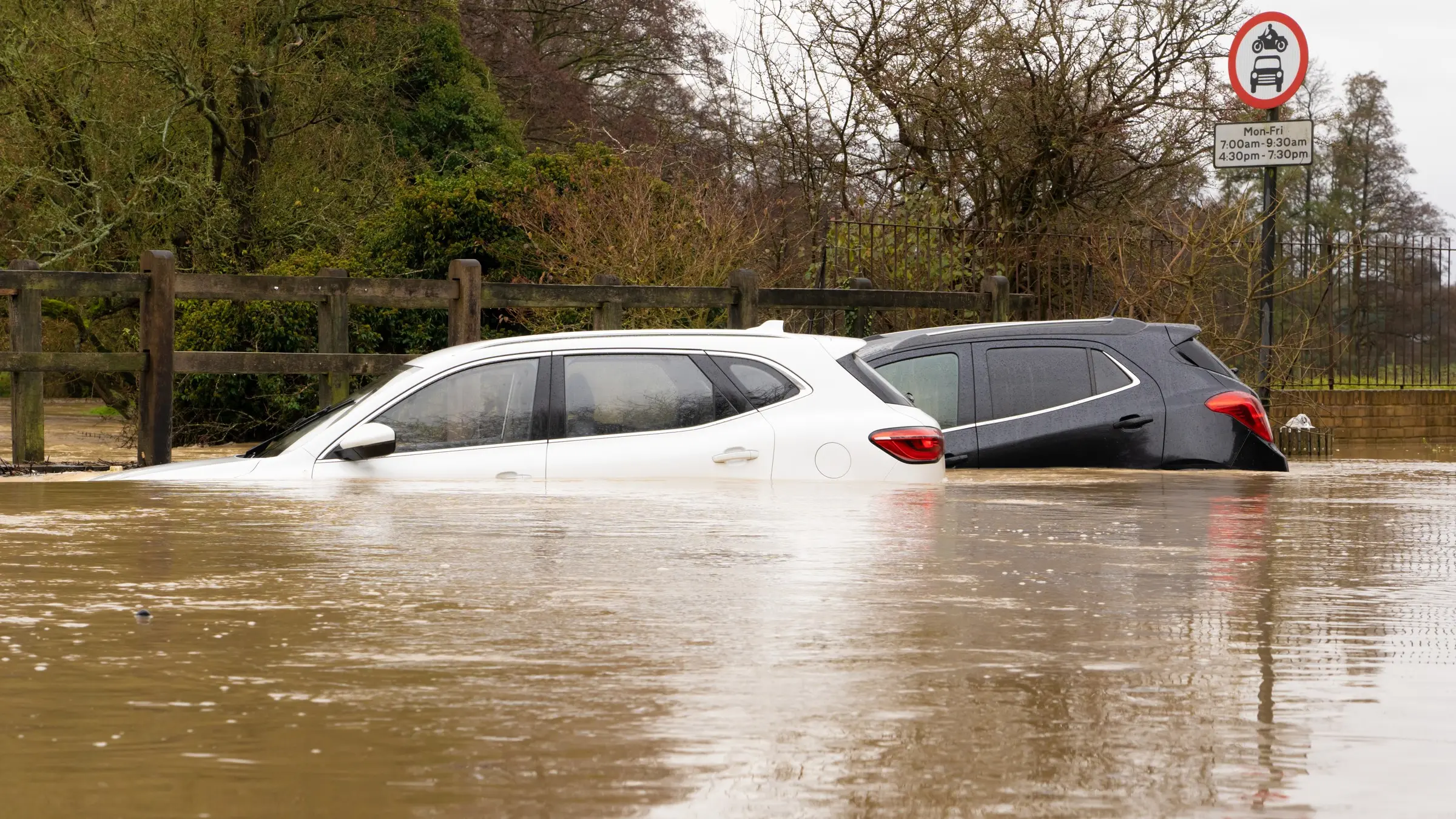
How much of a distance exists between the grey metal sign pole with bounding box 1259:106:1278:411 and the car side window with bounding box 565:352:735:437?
34.0 feet

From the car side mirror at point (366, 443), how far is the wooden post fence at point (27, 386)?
4880 mm

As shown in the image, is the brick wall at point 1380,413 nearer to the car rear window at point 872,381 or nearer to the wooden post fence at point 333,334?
the wooden post fence at point 333,334

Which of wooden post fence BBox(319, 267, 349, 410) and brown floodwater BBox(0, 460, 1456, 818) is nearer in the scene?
brown floodwater BBox(0, 460, 1456, 818)

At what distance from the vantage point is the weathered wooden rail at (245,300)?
497 inches

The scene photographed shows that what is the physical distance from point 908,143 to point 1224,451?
1427 centimetres

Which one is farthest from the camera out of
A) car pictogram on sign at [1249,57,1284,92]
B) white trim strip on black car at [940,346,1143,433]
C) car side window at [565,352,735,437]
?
car pictogram on sign at [1249,57,1284,92]

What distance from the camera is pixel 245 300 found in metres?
13.5

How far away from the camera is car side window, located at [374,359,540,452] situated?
8820mm

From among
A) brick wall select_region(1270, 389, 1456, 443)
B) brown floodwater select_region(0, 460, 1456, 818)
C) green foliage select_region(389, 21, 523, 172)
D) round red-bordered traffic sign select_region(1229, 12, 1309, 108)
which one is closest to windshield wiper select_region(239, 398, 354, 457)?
brown floodwater select_region(0, 460, 1456, 818)

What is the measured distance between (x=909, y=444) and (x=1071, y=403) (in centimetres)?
230

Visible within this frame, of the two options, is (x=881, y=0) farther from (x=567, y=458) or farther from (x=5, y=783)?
(x=5, y=783)

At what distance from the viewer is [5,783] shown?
3.56 meters

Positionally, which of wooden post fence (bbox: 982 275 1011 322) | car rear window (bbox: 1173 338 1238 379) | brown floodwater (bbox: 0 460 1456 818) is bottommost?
brown floodwater (bbox: 0 460 1456 818)

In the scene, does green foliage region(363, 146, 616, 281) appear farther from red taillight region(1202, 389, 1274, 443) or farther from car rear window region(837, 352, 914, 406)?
car rear window region(837, 352, 914, 406)
